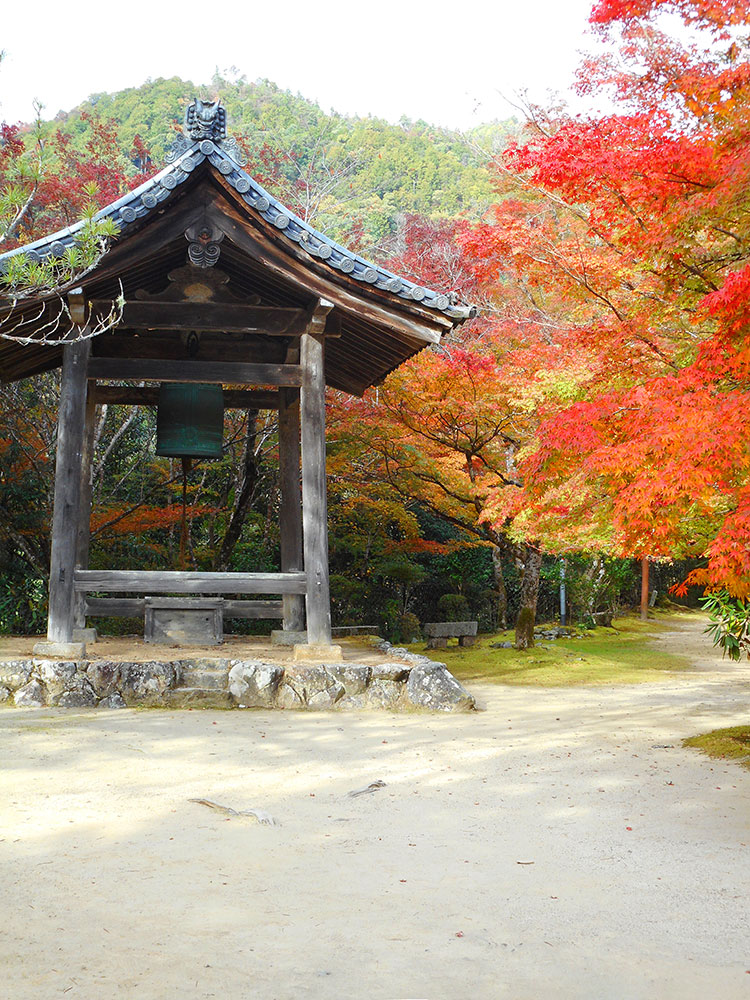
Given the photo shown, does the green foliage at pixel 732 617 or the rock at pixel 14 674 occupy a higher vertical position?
the green foliage at pixel 732 617

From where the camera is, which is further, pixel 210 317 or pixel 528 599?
pixel 528 599

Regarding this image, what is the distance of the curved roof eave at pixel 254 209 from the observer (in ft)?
22.0

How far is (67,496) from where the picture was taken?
725 centimetres

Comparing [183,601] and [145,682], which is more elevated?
[183,601]

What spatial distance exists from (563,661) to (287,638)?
5.70 m

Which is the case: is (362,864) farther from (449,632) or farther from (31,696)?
(449,632)

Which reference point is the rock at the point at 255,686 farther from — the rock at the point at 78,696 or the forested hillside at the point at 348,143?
the forested hillside at the point at 348,143

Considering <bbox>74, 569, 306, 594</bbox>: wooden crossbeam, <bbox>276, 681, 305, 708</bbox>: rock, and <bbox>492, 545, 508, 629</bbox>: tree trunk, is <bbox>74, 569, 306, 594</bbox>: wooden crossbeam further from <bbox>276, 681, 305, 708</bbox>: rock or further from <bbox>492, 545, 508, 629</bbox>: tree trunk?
<bbox>492, 545, 508, 629</bbox>: tree trunk

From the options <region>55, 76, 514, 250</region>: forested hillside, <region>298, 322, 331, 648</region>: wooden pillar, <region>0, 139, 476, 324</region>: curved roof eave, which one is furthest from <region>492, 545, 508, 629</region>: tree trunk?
<region>0, 139, 476, 324</region>: curved roof eave

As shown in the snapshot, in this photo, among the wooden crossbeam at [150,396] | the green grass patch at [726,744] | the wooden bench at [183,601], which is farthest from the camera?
the wooden crossbeam at [150,396]

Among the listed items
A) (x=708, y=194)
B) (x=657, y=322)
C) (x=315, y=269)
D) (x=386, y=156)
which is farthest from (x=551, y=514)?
(x=386, y=156)

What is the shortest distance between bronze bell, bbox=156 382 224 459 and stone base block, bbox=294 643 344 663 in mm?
2084

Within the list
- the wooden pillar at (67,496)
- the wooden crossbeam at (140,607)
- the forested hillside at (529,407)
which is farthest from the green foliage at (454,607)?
the wooden pillar at (67,496)

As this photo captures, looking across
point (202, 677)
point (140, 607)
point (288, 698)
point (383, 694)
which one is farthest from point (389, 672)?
point (140, 607)
